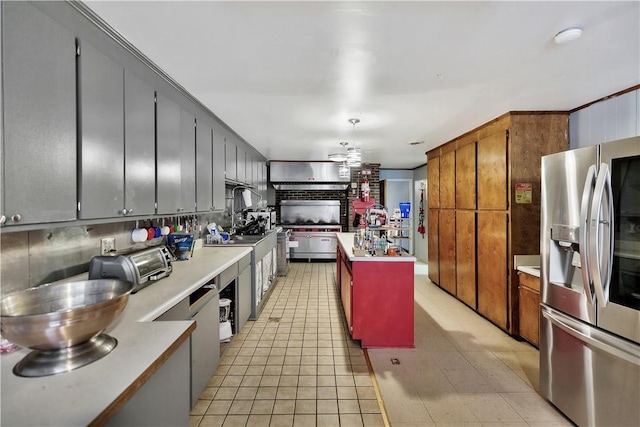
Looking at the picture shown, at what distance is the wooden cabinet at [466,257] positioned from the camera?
3.48 meters

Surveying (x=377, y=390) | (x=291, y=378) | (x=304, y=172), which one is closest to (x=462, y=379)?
(x=377, y=390)

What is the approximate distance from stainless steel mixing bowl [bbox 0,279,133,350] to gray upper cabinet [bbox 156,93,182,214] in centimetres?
102

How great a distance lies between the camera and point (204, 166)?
2.91m

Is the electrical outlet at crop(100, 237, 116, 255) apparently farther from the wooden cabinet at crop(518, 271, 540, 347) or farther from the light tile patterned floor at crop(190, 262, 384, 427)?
the wooden cabinet at crop(518, 271, 540, 347)

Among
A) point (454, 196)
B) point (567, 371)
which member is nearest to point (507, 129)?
point (454, 196)

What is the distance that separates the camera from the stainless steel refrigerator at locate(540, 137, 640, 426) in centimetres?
138

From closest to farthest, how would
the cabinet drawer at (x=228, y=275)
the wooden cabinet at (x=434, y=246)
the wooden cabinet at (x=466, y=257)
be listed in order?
the cabinet drawer at (x=228, y=275) < the wooden cabinet at (x=466, y=257) < the wooden cabinet at (x=434, y=246)

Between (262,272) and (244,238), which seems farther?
(244,238)

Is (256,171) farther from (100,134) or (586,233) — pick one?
(586,233)

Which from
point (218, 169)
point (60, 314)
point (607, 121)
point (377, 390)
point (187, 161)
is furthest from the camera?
point (218, 169)

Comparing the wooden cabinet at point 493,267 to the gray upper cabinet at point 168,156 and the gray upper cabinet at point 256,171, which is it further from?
the gray upper cabinet at point 256,171

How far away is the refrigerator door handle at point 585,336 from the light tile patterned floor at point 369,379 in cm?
62

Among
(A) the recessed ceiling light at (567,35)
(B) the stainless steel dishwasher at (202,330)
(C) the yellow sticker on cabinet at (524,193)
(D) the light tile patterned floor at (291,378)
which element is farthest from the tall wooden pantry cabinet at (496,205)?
(B) the stainless steel dishwasher at (202,330)

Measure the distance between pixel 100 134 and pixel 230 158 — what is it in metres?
2.21
